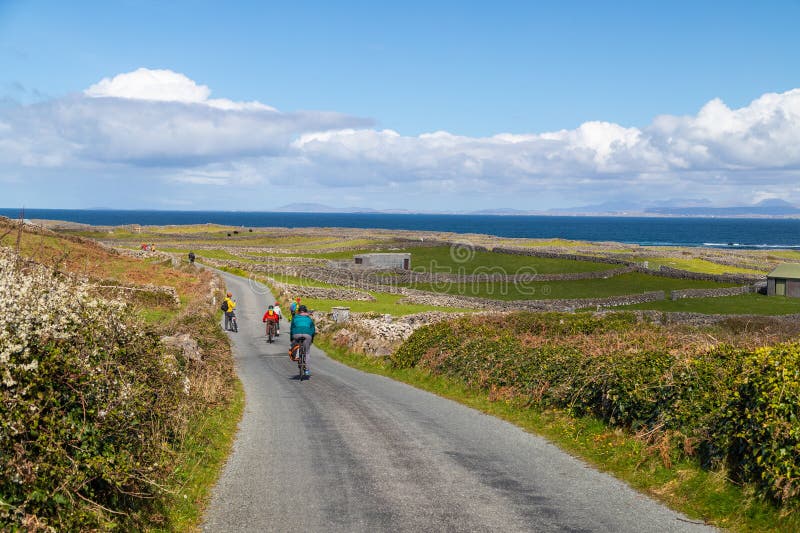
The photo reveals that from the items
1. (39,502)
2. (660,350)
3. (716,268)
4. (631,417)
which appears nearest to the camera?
(39,502)

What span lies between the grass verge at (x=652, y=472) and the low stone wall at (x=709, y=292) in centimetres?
5802

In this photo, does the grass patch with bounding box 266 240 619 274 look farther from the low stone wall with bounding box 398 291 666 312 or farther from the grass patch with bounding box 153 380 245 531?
the grass patch with bounding box 153 380 245 531

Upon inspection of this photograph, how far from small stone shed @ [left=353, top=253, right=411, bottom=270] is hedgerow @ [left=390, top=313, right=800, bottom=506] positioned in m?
63.2

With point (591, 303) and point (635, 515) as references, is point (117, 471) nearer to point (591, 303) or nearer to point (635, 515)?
point (635, 515)

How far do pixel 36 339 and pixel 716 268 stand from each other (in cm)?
10941

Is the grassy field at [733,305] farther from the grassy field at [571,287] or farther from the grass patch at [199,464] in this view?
the grass patch at [199,464]

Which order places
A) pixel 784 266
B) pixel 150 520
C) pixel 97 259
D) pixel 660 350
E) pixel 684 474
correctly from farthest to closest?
1. pixel 784 266
2. pixel 97 259
3. pixel 660 350
4. pixel 684 474
5. pixel 150 520

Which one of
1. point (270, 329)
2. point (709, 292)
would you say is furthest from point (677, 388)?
point (709, 292)

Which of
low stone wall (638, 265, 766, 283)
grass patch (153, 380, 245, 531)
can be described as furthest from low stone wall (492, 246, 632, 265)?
grass patch (153, 380, 245, 531)

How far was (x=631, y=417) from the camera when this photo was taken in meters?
11.6

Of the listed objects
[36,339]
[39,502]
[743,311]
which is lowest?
[743,311]

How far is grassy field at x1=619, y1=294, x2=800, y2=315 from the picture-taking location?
58406 millimetres

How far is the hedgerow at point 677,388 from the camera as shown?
8312 mm

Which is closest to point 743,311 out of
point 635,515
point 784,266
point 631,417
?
point 784,266
